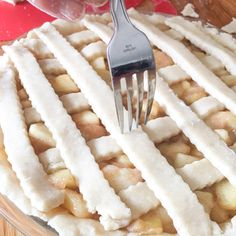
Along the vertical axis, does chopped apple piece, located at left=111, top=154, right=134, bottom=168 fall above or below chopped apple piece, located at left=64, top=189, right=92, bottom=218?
below

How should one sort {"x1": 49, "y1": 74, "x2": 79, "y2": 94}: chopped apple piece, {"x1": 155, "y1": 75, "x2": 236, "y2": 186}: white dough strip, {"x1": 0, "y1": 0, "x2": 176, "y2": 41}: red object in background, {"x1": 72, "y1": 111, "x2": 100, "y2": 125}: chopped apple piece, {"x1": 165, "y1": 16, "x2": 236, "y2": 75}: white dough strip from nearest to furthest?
{"x1": 155, "y1": 75, "x2": 236, "y2": 186}: white dough strip
{"x1": 72, "y1": 111, "x2": 100, "y2": 125}: chopped apple piece
{"x1": 49, "y1": 74, "x2": 79, "y2": 94}: chopped apple piece
{"x1": 165, "y1": 16, "x2": 236, "y2": 75}: white dough strip
{"x1": 0, "y1": 0, "x2": 176, "y2": 41}: red object in background

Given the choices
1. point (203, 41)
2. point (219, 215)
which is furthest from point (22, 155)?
point (203, 41)

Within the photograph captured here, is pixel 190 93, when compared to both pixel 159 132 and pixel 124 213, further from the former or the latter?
pixel 124 213

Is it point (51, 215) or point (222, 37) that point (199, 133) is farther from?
point (222, 37)

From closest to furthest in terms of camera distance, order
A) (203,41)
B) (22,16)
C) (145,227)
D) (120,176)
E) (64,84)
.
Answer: (145,227), (120,176), (64,84), (203,41), (22,16)

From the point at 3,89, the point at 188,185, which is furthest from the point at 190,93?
the point at 3,89

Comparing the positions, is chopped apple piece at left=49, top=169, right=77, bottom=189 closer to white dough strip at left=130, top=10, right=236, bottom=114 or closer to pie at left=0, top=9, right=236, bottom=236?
pie at left=0, top=9, right=236, bottom=236

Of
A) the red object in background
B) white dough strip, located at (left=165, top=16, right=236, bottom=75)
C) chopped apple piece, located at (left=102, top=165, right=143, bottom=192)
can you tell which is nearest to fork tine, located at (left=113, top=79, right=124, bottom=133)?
chopped apple piece, located at (left=102, top=165, right=143, bottom=192)
